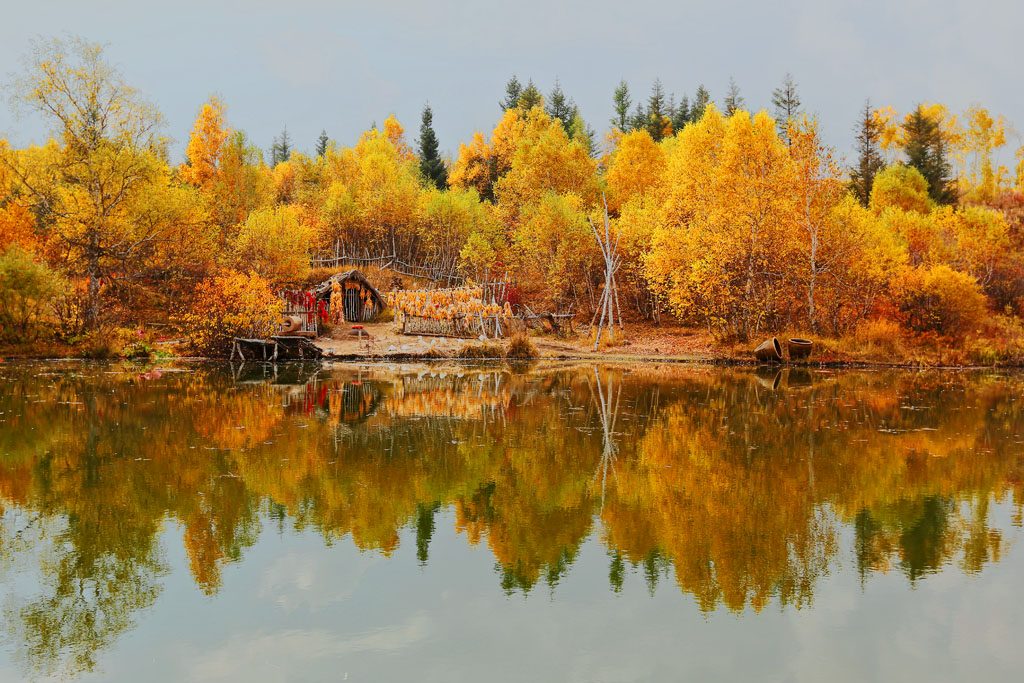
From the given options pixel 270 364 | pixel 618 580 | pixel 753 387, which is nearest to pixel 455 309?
pixel 270 364

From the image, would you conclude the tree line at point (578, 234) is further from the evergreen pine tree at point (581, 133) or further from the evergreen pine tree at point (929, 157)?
the evergreen pine tree at point (581, 133)

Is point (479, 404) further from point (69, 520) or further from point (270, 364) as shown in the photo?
point (270, 364)

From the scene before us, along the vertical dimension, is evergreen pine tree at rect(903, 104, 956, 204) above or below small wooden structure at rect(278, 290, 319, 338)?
above

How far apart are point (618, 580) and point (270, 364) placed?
914 inches

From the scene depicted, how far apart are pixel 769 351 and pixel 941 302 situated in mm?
6203

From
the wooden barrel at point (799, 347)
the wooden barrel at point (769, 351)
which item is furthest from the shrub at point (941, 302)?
the wooden barrel at point (769, 351)

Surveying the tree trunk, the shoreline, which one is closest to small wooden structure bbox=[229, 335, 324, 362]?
the shoreline

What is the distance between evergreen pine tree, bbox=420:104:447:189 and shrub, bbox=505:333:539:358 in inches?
1252

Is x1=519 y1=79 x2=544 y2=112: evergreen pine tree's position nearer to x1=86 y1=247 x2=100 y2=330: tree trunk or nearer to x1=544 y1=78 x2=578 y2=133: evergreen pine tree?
x1=544 y1=78 x2=578 y2=133: evergreen pine tree

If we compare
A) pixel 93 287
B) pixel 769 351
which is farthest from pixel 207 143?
pixel 769 351

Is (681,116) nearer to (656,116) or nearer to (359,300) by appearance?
(656,116)

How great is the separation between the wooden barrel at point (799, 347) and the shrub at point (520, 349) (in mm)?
9287

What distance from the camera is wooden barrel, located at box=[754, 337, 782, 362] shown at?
2703cm

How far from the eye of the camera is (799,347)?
27.3 meters
